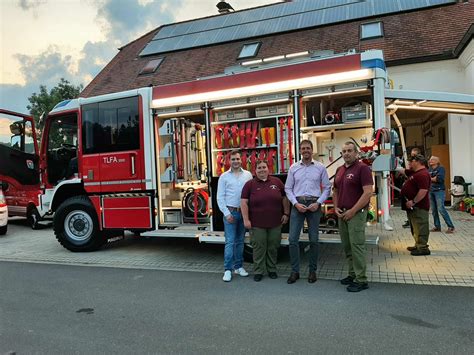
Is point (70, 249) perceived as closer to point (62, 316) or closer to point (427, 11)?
point (62, 316)

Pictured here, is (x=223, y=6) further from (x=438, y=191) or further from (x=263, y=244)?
(x=263, y=244)

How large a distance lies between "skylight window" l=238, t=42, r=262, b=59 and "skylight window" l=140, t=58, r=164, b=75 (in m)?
3.88

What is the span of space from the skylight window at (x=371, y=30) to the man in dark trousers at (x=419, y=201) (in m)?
8.78

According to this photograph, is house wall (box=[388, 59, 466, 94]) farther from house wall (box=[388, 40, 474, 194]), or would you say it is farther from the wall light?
the wall light

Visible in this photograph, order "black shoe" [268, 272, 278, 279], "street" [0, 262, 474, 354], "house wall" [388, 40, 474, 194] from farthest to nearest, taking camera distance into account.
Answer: "house wall" [388, 40, 474, 194] → "black shoe" [268, 272, 278, 279] → "street" [0, 262, 474, 354]

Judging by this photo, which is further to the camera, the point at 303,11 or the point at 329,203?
the point at 303,11

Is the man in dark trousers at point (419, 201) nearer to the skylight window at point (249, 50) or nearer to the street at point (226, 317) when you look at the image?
the street at point (226, 317)

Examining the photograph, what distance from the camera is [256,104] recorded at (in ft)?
20.6

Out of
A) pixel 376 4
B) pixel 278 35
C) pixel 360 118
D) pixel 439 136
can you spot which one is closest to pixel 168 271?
pixel 360 118

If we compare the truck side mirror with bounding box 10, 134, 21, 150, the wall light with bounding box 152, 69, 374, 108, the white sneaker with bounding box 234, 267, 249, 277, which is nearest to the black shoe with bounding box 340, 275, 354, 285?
the white sneaker with bounding box 234, 267, 249, 277

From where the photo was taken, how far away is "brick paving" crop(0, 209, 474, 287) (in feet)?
18.3

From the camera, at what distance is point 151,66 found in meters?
17.8

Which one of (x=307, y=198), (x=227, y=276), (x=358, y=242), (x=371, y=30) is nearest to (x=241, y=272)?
(x=227, y=276)

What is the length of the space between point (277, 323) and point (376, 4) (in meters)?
15.3
